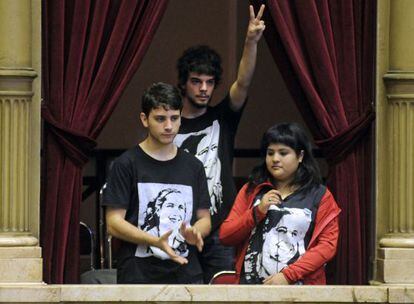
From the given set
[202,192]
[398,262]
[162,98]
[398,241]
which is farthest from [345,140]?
[162,98]

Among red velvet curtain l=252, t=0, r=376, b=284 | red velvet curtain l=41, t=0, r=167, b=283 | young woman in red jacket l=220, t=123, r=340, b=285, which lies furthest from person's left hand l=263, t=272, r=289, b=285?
red velvet curtain l=41, t=0, r=167, b=283

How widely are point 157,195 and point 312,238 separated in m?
1.00

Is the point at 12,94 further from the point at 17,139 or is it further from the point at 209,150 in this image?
the point at 209,150

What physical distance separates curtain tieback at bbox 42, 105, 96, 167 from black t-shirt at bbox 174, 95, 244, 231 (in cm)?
60

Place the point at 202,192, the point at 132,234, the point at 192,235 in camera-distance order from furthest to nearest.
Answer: the point at 202,192 → the point at 132,234 → the point at 192,235

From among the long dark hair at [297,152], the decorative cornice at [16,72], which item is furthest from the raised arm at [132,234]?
the decorative cornice at [16,72]

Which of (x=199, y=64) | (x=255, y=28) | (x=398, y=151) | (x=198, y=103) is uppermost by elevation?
(x=255, y=28)

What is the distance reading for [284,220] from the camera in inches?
415

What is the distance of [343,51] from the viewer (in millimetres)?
11508

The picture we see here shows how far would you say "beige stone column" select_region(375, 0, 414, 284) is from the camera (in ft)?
36.4

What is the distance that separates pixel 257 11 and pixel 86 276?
7.10 ft

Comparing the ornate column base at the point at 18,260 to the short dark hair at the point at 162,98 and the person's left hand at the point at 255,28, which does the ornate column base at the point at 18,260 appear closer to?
the short dark hair at the point at 162,98

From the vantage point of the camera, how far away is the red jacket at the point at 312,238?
1046 centimetres

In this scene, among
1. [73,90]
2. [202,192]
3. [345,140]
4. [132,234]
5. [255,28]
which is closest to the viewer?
[132,234]
